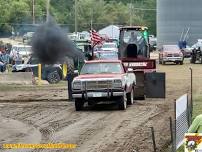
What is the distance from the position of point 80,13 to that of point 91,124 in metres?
98.3

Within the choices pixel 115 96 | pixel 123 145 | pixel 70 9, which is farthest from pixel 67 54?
pixel 70 9

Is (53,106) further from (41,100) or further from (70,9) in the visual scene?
(70,9)

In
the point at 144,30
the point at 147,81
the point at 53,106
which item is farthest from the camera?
the point at 144,30

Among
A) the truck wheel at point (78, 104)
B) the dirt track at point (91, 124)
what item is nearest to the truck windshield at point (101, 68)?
the truck wheel at point (78, 104)

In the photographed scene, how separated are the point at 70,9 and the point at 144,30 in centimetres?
8289

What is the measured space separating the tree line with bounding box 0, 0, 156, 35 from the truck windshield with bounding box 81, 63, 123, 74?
37.5 meters

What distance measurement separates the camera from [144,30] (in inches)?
1177

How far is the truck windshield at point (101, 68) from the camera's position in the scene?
2228cm

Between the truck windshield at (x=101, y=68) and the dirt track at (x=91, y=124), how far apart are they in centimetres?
129

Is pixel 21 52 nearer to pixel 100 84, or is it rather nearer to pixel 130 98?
pixel 130 98

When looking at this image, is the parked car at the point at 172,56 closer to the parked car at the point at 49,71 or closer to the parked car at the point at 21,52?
the parked car at the point at 21,52

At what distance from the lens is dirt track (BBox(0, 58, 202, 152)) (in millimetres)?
14461

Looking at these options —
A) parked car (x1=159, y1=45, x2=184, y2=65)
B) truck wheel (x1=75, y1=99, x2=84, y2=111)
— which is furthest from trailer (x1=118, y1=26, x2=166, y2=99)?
parked car (x1=159, y1=45, x2=184, y2=65)

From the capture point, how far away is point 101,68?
882 inches
